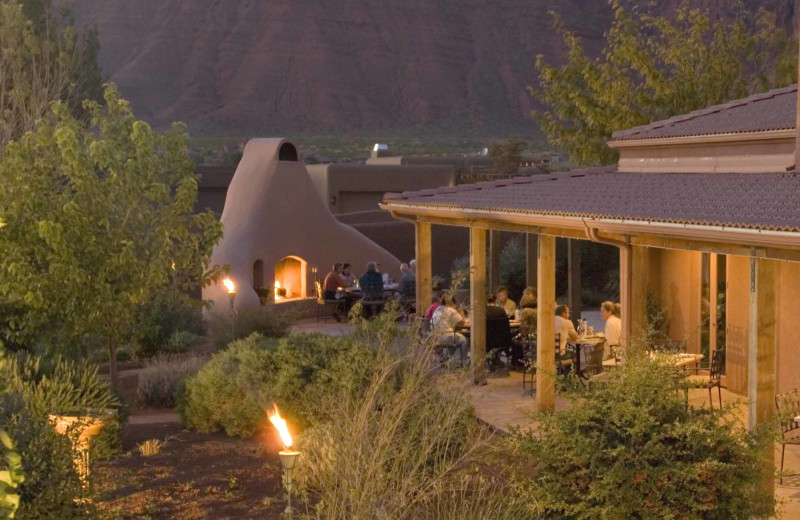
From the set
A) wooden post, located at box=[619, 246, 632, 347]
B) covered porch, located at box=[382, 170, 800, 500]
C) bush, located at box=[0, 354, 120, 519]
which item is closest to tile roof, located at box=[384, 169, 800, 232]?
covered porch, located at box=[382, 170, 800, 500]

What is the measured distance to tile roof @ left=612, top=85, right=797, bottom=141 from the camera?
1105 cm

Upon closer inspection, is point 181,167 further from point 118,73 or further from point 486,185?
point 118,73

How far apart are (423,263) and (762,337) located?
7.46 m

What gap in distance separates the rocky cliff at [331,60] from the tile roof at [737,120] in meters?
78.7

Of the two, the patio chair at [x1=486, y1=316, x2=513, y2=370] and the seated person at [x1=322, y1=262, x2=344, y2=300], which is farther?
the seated person at [x1=322, y1=262, x2=344, y2=300]

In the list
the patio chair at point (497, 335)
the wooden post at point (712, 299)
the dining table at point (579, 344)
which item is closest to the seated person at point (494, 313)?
the patio chair at point (497, 335)

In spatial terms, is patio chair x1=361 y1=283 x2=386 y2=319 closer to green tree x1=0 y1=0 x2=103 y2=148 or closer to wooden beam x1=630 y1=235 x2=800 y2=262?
green tree x1=0 y1=0 x2=103 y2=148

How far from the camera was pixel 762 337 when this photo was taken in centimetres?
782

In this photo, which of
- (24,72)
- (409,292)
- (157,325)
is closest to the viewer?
(157,325)

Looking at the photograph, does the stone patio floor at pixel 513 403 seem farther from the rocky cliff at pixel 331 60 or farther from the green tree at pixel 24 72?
the rocky cliff at pixel 331 60

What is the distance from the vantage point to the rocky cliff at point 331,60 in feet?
316

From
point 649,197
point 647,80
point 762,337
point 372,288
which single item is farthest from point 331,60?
point 762,337

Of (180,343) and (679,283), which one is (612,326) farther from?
(180,343)

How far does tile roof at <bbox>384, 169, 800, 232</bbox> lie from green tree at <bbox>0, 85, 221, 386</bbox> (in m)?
3.42
